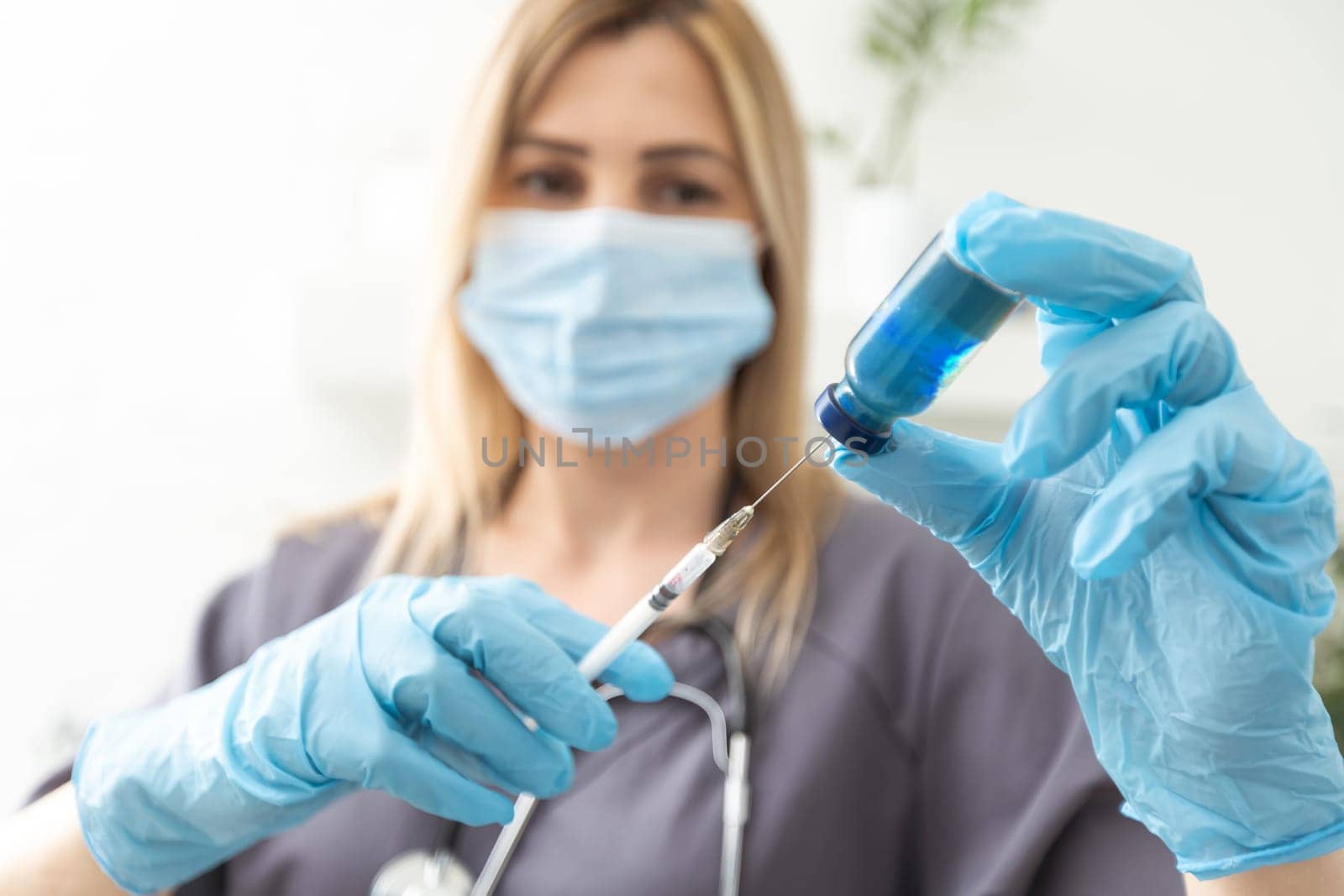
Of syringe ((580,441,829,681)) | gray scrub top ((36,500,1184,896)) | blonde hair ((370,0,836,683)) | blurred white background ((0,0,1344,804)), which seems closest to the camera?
syringe ((580,441,829,681))

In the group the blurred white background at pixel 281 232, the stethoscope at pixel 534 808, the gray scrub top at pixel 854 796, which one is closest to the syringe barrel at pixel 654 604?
the stethoscope at pixel 534 808

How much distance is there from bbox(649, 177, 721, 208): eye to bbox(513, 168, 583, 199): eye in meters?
0.09

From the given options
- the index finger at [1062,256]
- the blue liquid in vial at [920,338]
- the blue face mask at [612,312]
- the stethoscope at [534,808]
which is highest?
the index finger at [1062,256]

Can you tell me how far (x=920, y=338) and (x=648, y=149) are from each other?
1.99 ft

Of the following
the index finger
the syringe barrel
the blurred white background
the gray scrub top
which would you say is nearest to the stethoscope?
the gray scrub top

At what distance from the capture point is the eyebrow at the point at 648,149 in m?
1.10

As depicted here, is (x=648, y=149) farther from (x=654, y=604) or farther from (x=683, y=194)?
(x=654, y=604)

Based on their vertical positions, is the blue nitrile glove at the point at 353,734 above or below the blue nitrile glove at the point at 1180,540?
below

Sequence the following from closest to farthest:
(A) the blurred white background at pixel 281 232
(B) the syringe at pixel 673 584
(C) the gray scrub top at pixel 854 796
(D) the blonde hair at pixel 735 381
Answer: (B) the syringe at pixel 673 584 → (C) the gray scrub top at pixel 854 796 → (D) the blonde hair at pixel 735 381 → (A) the blurred white background at pixel 281 232

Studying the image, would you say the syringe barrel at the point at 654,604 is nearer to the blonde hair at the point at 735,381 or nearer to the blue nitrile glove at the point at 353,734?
the blue nitrile glove at the point at 353,734

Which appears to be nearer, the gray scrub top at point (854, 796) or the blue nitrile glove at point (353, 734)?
the blue nitrile glove at point (353, 734)

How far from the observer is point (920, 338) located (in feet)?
1.90

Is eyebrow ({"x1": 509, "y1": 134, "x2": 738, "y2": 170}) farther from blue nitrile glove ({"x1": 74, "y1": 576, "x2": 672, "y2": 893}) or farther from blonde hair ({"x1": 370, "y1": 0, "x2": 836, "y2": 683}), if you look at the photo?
blue nitrile glove ({"x1": 74, "y1": 576, "x2": 672, "y2": 893})

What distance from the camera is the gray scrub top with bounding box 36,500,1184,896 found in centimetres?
87
